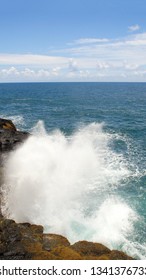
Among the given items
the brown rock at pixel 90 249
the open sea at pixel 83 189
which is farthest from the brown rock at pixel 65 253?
the open sea at pixel 83 189

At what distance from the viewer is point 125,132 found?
61219 mm

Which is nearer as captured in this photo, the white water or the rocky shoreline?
the rocky shoreline

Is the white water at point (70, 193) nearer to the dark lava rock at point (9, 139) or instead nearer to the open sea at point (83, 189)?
the open sea at point (83, 189)

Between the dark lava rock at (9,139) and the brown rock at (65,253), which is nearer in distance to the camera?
the brown rock at (65,253)

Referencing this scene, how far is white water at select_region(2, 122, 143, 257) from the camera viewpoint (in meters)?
26.9

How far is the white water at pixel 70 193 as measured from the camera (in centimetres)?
2686

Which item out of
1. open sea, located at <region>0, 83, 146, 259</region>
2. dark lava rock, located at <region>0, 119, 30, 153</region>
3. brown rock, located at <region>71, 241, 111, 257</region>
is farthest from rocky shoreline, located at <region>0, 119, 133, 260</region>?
dark lava rock, located at <region>0, 119, 30, 153</region>

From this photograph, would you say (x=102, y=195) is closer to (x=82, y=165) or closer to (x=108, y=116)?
(x=82, y=165)

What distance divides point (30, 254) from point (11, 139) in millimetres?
21241

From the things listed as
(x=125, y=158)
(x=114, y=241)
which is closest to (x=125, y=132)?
(x=125, y=158)

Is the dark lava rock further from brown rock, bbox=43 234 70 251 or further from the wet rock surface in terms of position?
brown rock, bbox=43 234 70 251

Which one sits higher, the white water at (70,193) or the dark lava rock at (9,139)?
the dark lava rock at (9,139)

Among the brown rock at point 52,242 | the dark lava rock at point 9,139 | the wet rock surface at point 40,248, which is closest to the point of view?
the wet rock surface at point 40,248
